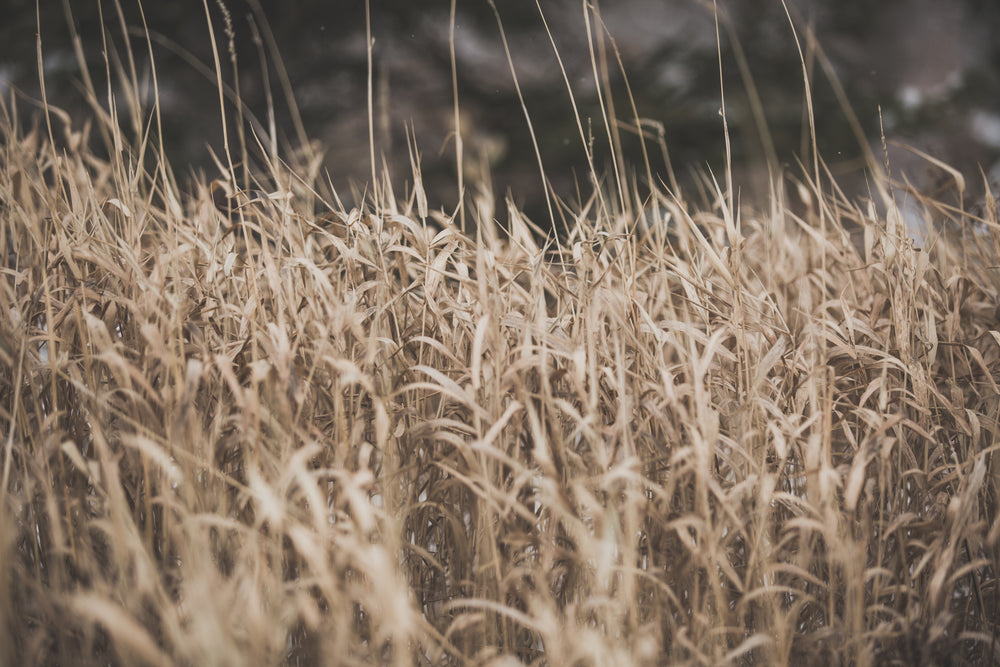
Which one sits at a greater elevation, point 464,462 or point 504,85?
point 504,85

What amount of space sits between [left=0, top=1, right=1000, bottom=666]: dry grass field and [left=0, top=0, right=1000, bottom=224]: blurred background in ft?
7.55

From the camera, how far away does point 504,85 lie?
14.0ft

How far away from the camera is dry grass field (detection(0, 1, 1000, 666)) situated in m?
0.87

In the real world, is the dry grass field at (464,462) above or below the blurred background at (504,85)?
below

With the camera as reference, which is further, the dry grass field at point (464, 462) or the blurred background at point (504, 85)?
the blurred background at point (504, 85)

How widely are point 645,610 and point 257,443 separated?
0.65 meters

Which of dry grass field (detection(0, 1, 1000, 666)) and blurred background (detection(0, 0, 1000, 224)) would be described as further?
blurred background (detection(0, 0, 1000, 224))

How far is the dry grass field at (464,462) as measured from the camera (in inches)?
34.3

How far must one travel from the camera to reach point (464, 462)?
3.62 ft

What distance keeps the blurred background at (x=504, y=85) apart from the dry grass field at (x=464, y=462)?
230 cm

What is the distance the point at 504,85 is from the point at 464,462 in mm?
3648

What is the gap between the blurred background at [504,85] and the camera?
140 inches

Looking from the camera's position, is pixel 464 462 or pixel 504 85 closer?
pixel 464 462

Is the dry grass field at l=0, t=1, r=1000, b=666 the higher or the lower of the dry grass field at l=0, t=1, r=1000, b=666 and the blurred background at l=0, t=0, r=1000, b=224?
the lower
